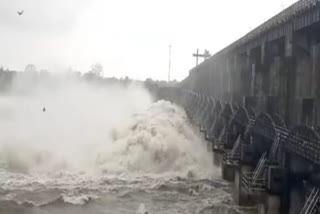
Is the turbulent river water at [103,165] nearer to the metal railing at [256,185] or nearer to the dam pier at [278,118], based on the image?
the dam pier at [278,118]

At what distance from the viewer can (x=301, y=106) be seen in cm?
1636

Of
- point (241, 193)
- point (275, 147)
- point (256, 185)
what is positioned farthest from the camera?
point (241, 193)

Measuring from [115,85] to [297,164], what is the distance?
61.2 m

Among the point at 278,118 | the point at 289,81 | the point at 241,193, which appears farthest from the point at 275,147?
the point at 241,193

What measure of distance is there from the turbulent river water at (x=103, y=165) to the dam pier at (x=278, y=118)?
111 inches

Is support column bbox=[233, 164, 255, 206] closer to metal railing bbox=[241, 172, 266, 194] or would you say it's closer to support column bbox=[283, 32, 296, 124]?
support column bbox=[283, 32, 296, 124]

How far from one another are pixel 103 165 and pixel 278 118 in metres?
15.9

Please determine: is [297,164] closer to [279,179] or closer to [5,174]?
[279,179]

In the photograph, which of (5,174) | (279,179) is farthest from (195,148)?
(279,179)

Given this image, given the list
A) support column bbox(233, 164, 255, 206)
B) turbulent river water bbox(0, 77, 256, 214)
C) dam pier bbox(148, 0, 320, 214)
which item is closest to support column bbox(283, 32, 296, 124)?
dam pier bbox(148, 0, 320, 214)

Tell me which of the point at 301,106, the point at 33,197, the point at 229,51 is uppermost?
the point at 229,51

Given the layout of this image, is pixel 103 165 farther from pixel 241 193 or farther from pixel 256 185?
pixel 256 185

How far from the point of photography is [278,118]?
57.8 ft

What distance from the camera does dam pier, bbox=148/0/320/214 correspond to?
1427cm
